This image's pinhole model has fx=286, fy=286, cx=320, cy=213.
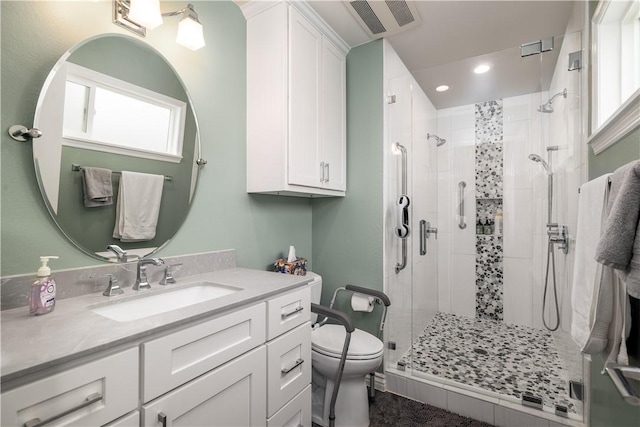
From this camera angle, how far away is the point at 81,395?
672mm

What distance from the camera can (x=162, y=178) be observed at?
1417 mm

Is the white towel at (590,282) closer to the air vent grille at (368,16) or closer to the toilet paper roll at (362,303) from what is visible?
the toilet paper roll at (362,303)

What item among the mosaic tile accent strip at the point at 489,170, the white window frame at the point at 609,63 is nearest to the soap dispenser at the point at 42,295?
the white window frame at the point at 609,63

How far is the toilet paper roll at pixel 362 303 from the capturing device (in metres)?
2.06

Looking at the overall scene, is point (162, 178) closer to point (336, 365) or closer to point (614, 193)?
point (336, 365)

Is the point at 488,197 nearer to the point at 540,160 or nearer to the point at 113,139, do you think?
the point at 540,160

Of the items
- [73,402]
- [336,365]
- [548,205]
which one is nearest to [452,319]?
[548,205]

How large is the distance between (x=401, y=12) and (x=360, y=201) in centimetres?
127

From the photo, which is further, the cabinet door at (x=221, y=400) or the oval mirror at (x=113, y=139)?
the oval mirror at (x=113, y=139)

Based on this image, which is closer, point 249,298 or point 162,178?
point 249,298

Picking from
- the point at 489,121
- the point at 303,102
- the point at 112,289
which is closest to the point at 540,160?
the point at 489,121

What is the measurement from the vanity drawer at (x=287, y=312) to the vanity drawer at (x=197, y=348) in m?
0.05

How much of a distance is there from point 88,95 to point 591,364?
2.71 meters

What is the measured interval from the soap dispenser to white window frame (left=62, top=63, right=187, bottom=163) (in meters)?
0.50
